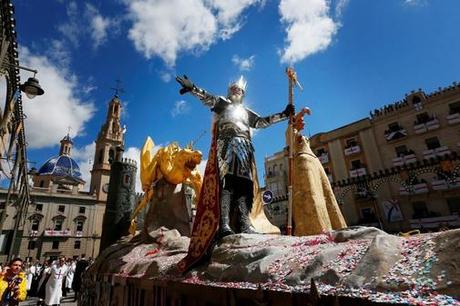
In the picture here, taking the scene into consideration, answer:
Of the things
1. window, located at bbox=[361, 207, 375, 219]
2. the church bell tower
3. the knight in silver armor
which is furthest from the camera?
the church bell tower

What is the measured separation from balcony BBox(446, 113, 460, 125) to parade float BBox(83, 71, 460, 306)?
22209 mm

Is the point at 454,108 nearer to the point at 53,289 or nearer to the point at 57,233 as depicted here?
the point at 53,289

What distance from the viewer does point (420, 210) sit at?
20.2 metres

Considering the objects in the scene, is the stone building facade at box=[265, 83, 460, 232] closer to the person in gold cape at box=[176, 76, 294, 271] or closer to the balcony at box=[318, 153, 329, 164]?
the balcony at box=[318, 153, 329, 164]

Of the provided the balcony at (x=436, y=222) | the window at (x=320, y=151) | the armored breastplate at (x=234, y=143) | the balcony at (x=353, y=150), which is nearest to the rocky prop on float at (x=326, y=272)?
the armored breastplate at (x=234, y=143)

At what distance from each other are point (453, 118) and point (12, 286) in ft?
87.9

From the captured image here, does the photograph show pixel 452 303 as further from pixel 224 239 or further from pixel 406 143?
pixel 406 143

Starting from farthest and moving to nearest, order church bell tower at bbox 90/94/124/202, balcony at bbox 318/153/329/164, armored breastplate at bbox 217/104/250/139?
church bell tower at bbox 90/94/124/202
balcony at bbox 318/153/329/164
armored breastplate at bbox 217/104/250/139

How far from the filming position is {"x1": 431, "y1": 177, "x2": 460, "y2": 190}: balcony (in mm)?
18484

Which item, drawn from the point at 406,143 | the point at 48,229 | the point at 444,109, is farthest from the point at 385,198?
the point at 48,229

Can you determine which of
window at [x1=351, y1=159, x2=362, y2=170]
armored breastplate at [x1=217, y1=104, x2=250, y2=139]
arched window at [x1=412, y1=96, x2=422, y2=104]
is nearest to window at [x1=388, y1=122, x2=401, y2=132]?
arched window at [x1=412, y1=96, x2=422, y2=104]

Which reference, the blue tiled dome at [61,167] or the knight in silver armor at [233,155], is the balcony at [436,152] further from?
the blue tiled dome at [61,167]

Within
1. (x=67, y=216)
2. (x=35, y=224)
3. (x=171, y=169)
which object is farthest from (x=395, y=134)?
(x=35, y=224)

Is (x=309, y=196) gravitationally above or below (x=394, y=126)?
below
